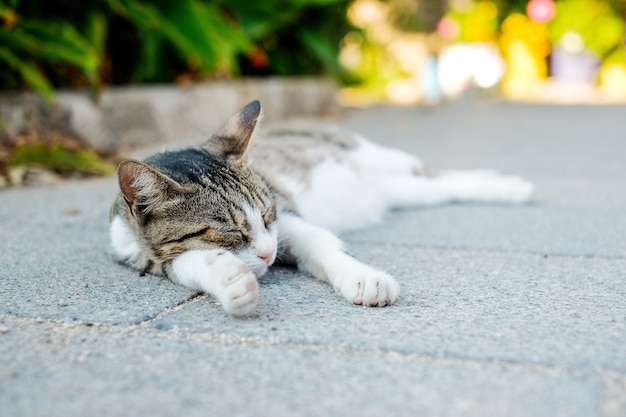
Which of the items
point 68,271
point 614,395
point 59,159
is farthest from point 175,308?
point 59,159

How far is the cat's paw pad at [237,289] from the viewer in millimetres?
1828

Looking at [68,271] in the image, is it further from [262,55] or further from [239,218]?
[262,55]

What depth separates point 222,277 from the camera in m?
1.89

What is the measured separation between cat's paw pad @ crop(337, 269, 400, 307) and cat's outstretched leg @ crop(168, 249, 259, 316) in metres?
0.28

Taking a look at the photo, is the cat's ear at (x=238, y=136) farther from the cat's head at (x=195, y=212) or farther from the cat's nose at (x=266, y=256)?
the cat's nose at (x=266, y=256)

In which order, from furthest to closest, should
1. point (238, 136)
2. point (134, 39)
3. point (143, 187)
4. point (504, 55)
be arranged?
1. point (504, 55)
2. point (134, 39)
3. point (238, 136)
4. point (143, 187)

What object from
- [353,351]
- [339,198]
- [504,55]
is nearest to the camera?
[353,351]

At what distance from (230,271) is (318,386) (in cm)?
54

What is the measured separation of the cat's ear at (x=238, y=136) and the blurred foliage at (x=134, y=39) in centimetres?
219

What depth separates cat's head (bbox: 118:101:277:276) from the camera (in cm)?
216

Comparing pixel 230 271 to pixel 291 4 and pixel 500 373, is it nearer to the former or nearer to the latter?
pixel 500 373

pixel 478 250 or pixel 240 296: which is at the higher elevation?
pixel 240 296

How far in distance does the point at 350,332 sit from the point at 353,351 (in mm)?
115

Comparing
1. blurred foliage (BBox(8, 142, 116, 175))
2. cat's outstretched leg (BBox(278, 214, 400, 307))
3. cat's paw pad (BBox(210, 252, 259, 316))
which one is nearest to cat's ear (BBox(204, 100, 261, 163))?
cat's outstretched leg (BBox(278, 214, 400, 307))
